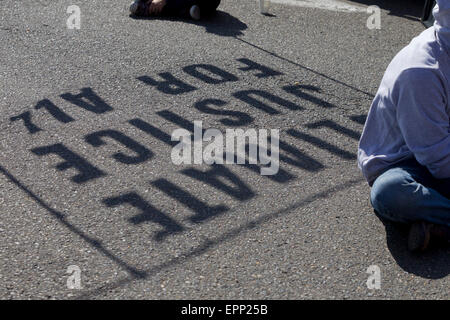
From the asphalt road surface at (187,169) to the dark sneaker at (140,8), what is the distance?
0.18 meters

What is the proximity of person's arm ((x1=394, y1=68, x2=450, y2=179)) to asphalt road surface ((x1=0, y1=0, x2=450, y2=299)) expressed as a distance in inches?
18.6

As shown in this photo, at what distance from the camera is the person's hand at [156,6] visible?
7.65 meters

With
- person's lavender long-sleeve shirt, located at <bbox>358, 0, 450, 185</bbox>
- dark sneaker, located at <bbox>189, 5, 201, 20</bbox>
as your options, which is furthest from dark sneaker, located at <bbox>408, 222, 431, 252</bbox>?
dark sneaker, located at <bbox>189, 5, 201, 20</bbox>

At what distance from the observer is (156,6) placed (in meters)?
7.66

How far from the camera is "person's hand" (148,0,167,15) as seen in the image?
7.65 m

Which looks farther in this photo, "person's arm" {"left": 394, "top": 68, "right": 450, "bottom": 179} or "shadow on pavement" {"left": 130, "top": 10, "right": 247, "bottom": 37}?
"shadow on pavement" {"left": 130, "top": 10, "right": 247, "bottom": 37}

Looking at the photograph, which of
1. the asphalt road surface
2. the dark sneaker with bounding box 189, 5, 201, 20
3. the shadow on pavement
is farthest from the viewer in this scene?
the dark sneaker with bounding box 189, 5, 201, 20

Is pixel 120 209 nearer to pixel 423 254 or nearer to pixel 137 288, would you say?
pixel 137 288

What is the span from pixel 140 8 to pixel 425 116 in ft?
15.6

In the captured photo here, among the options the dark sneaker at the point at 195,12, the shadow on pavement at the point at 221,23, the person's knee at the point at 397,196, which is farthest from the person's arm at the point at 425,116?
the dark sneaker at the point at 195,12

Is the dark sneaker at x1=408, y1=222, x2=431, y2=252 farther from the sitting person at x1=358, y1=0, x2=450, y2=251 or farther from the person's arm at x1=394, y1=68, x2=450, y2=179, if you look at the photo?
the person's arm at x1=394, y1=68, x2=450, y2=179

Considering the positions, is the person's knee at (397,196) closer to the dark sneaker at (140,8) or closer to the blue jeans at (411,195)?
the blue jeans at (411,195)

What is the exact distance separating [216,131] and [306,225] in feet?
4.44
